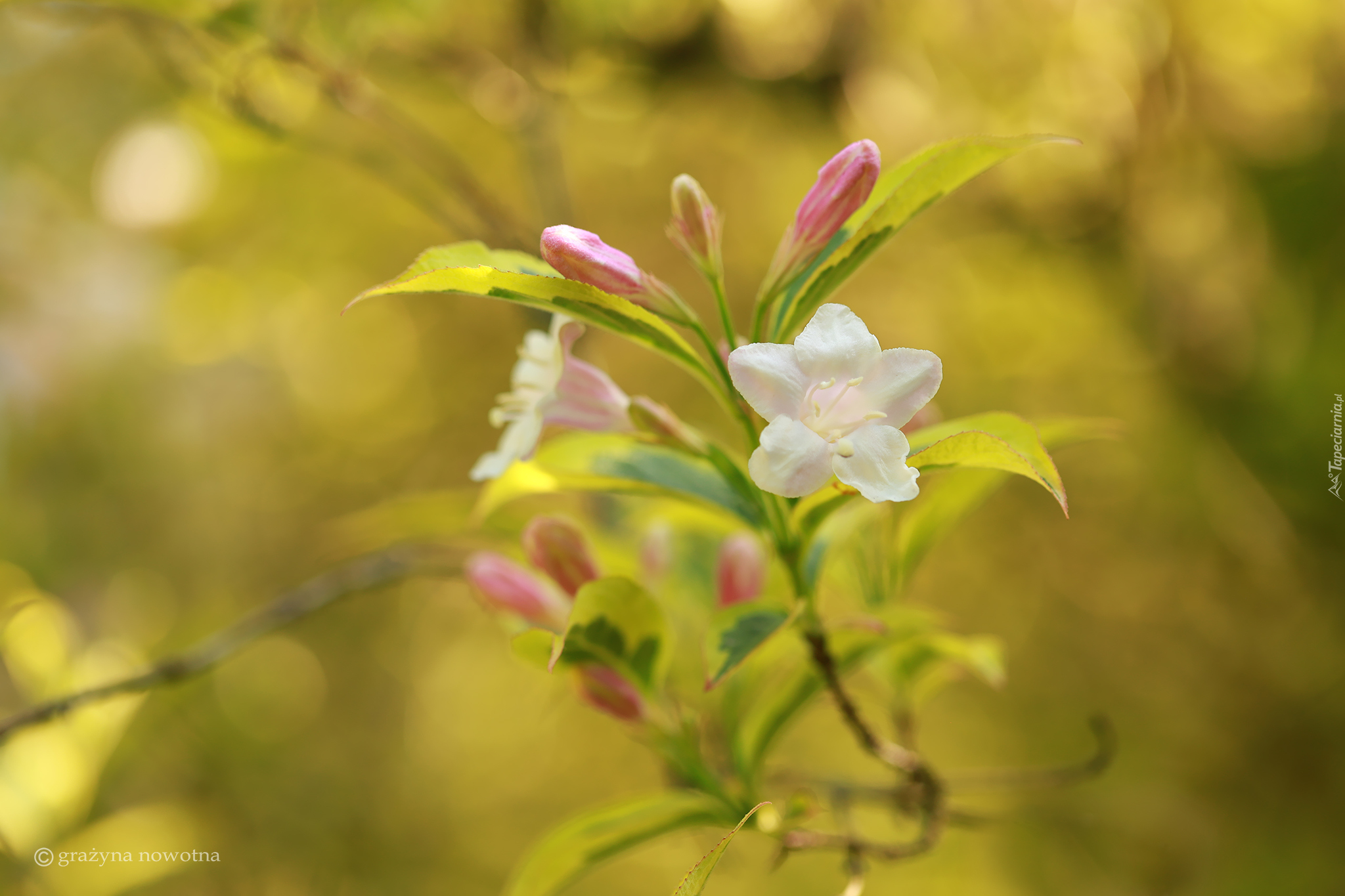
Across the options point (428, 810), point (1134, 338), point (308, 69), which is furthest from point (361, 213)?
point (1134, 338)

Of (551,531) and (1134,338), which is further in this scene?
(1134,338)

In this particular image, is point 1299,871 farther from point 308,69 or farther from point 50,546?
point 50,546

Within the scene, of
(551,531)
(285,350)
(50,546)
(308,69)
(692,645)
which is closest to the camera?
(551,531)

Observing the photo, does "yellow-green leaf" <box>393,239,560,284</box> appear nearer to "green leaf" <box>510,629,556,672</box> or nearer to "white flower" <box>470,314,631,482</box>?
"white flower" <box>470,314,631,482</box>

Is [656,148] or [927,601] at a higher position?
[656,148]

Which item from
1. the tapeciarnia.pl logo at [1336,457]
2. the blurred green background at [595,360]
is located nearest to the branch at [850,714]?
the blurred green background at [595,360]

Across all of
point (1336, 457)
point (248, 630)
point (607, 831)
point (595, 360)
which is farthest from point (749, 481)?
point (1336, 457)

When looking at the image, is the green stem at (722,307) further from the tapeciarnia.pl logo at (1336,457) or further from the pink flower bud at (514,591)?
the tapeciarnia.pl logo at (1336,457)
